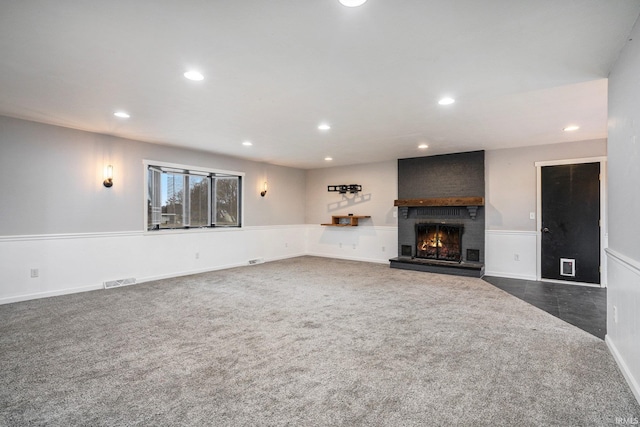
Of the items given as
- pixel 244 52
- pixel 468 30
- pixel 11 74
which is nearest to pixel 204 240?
pixel 11 74

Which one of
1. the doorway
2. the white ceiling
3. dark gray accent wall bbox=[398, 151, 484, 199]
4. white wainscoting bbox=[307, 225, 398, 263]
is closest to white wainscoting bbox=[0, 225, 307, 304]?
the white ceiling

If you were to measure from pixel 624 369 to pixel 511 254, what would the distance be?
13.4 ft

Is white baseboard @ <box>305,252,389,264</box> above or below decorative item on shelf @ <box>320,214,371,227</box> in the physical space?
below

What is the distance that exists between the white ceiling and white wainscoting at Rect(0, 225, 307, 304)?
71.4 inches

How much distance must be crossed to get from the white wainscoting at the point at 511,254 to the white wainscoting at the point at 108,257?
5.12 metres

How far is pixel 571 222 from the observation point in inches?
219

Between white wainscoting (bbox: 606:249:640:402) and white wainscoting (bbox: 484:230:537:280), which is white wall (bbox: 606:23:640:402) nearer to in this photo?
white wainscoting (bbox: 606:249:640:402)

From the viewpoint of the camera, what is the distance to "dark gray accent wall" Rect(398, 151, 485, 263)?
6430mm

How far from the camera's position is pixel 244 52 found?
2.58 metres

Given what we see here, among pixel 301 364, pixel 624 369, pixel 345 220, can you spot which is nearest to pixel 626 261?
pixel 624 369

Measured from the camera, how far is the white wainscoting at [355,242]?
7.75m

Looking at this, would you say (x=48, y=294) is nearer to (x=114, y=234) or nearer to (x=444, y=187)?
(x=114, y=234)

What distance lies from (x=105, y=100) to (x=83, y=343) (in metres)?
2.58

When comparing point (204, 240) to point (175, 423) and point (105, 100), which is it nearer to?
point (105, 100)
